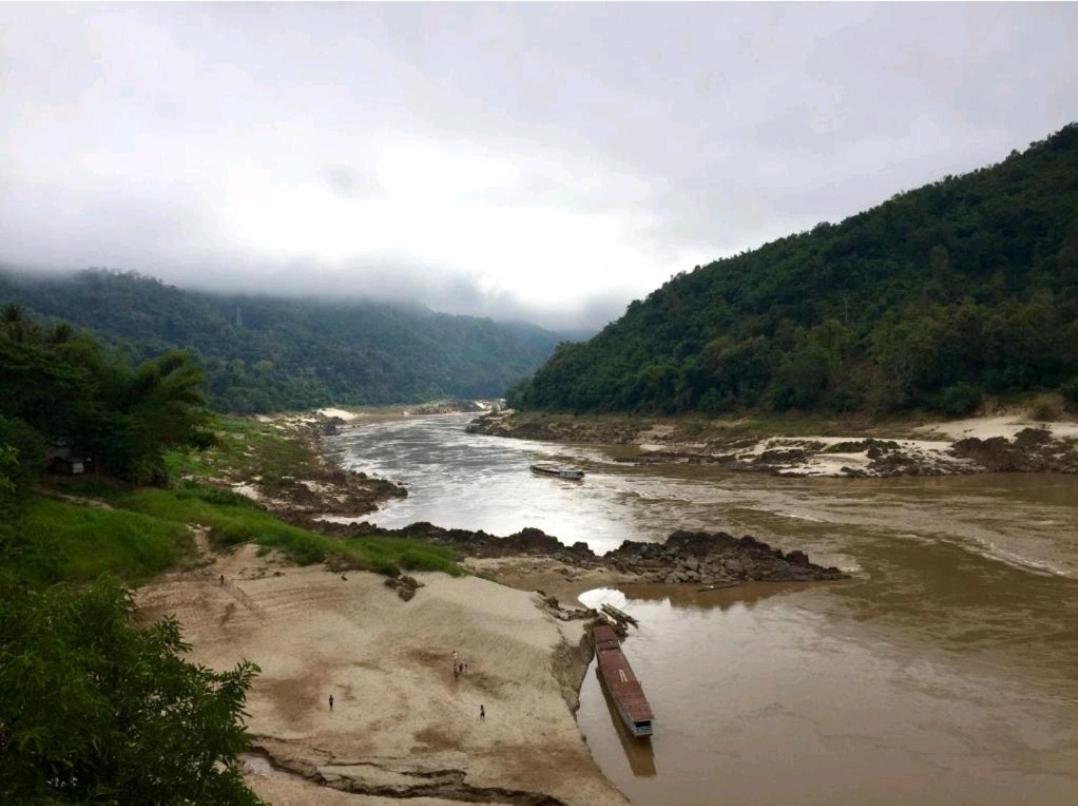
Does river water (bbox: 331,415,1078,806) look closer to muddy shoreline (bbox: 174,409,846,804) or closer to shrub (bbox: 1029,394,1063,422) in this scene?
muddy shoreline (bbox: 174,409,846,804)

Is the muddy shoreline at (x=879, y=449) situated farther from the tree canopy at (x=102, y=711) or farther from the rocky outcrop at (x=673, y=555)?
the tree canopy at (x=102, y=711)

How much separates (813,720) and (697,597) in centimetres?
1100

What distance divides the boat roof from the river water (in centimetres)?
60

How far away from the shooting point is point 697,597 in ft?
96.9

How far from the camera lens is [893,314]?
95.4 metres

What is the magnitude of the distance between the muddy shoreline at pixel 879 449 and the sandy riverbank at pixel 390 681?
45.5 metres

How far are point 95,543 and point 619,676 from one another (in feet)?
63.3

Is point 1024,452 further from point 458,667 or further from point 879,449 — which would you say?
point 458,667

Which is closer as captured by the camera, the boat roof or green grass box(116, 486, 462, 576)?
the boat roof

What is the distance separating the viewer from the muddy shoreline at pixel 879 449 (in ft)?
190

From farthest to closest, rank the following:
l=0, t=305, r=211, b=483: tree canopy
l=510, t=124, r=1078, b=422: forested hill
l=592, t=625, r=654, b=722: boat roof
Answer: l=510, t=124, r=1078, b=422: forested hill → l=0, t=305, r=211, b=483: tree canopy → l=592, t=625, r=654, b=722: boat roof

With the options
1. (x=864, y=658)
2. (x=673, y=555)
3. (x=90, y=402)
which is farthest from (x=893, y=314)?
(x=90, y=402)

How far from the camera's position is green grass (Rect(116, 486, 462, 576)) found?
1101 inches

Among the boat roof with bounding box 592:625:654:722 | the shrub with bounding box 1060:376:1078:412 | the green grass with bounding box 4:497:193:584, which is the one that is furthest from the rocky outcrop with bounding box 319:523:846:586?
the shrub with bounding box 1060:376:1078:412
